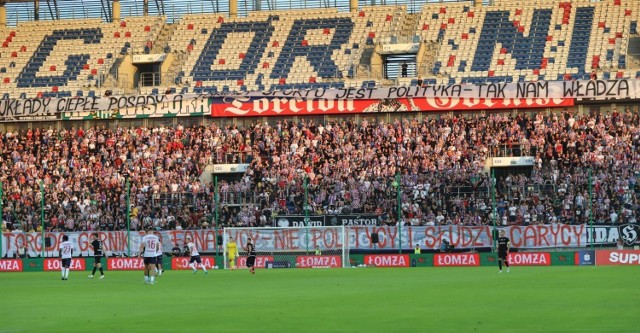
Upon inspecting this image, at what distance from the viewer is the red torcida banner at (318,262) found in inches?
2101

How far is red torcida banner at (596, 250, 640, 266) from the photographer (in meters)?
48.1

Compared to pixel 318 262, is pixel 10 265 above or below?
above

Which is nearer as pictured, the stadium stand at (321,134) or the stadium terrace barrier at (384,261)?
the stadium terrace barrier at (384,261)

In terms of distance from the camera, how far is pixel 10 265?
184 feet

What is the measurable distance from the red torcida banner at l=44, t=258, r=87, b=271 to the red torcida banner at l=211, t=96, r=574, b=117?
565 inches

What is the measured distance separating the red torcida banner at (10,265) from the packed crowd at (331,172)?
1.89m

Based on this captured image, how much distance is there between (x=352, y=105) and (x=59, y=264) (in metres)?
19.3

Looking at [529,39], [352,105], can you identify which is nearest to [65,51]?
[352,105]

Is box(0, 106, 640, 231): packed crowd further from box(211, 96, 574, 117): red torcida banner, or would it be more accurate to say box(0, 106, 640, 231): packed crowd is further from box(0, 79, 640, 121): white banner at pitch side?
box(0, 79, 640, 121): white banner at pitch side

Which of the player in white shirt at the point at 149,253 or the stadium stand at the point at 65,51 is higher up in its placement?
the stadium stand at the point at 65,51

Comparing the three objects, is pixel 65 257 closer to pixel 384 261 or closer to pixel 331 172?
pixel 384 261

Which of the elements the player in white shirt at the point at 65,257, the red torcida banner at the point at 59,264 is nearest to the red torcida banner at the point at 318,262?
the red torcida banner at the point at 59,264

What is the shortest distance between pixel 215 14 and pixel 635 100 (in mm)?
31307

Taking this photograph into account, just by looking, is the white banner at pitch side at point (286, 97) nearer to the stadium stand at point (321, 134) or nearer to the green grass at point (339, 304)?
the stadium stand at point (321, 134)
